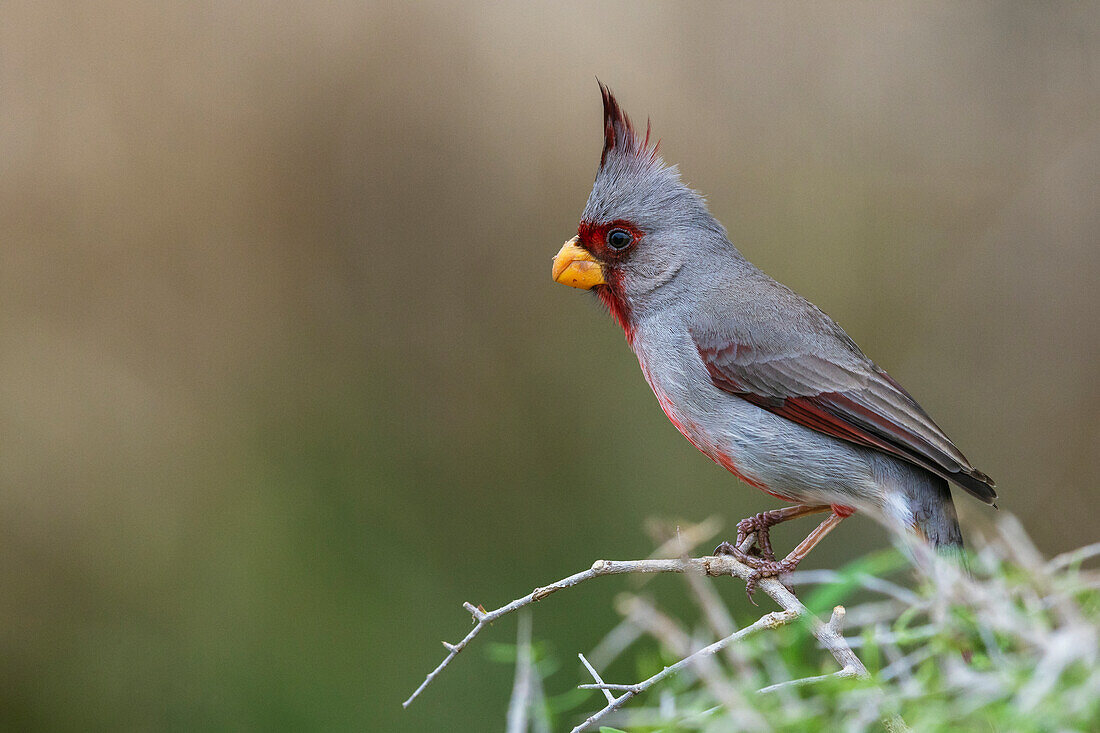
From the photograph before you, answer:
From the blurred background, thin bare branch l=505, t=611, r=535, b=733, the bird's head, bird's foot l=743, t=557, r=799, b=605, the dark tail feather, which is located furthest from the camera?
the blurred background

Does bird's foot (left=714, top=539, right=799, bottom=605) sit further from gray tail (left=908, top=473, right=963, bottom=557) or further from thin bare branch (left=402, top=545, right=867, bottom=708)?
gray tail (left=908, top=473, right=963, bottom=557)

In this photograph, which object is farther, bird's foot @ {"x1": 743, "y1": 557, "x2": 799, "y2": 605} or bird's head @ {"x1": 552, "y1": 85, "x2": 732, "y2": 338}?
bird's head @ {"x1": 552, "y1": 85, "x2": 732, "y2": 338}

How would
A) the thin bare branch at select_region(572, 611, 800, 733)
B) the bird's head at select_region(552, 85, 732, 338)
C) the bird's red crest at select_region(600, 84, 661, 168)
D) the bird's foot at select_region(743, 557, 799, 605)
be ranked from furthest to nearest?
the bird's head at select_region(552, 85, 732, 338)
the bird's red crest at select_region(600, 84, 661, 168)
the bird's foot at select_region(743, 557, 799, 605)
the thin bare branch at select_region(572, 611, 800, 733)

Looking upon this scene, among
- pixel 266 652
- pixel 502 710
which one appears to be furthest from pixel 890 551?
pixel 266 652

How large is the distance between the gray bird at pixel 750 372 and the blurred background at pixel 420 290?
2.22m

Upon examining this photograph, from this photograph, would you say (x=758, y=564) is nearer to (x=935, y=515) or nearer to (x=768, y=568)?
(x=768, y=568)

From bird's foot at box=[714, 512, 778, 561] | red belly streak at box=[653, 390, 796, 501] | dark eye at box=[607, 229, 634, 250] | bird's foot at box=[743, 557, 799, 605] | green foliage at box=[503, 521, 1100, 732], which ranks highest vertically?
dark eye at box=[607, 229, 634, 250]

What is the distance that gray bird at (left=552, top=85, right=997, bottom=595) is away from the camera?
113 inches

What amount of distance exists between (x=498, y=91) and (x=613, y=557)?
7.66ft

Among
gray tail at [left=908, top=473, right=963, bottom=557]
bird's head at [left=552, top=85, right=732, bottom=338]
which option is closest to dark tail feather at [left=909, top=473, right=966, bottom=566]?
gray tail at [left=908, top=473, right=963, bottom=557]

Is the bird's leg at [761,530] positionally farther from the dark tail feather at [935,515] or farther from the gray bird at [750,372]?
the dark tail feather at [935,515]

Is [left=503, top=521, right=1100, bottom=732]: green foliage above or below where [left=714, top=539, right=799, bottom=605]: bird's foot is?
above

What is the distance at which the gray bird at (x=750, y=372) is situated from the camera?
113 inches

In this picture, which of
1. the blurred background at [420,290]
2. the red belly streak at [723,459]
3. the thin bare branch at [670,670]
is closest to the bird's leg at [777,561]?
the red belly streak at [723,459]
